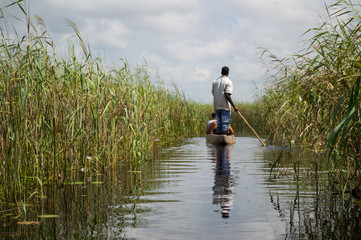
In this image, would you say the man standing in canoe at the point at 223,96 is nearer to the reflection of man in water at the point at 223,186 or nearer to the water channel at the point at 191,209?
the reflection of man in water at the point at 223,186

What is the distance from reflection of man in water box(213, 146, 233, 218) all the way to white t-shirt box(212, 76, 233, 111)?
4.01 metres

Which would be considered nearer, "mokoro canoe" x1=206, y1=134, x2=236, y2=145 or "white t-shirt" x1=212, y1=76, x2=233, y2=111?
"white t-shirt" x1=212, y1=76, x2=233, y2=111

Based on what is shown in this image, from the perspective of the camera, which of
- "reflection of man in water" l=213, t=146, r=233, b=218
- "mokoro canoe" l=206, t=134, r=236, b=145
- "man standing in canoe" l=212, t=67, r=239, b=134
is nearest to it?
"reflection of man in water" l=213, t=146, r=233, b=218

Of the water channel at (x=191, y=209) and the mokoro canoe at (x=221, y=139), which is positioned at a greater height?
the mokoro canoe at (x=221, y=139)

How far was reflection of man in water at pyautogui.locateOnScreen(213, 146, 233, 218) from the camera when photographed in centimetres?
573

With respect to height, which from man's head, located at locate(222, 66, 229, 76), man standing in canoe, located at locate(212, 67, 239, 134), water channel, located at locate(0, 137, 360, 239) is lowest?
water channel, located at locate(0, 137, 360, 239)

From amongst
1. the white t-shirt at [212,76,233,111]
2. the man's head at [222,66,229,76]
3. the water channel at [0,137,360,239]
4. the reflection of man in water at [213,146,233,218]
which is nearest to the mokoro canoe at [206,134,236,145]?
the white t-shirt at [212,76,233,111]

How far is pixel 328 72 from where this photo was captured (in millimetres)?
5805

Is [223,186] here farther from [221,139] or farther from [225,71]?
[225,71]

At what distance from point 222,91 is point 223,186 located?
8373 millimetres

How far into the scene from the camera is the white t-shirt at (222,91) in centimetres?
1530

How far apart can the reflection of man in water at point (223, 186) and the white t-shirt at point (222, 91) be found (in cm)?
401

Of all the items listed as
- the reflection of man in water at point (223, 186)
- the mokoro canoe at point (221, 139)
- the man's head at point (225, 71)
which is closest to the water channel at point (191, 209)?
the reflection of man in water at point (223, 186)

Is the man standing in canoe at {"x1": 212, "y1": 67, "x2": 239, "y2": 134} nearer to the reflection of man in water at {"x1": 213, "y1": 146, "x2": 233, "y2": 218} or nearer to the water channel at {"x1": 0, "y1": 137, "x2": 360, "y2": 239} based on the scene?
the reflection of man in water at {"x1": 213, "y1": 146, "x2": 233, "y2": 218}
